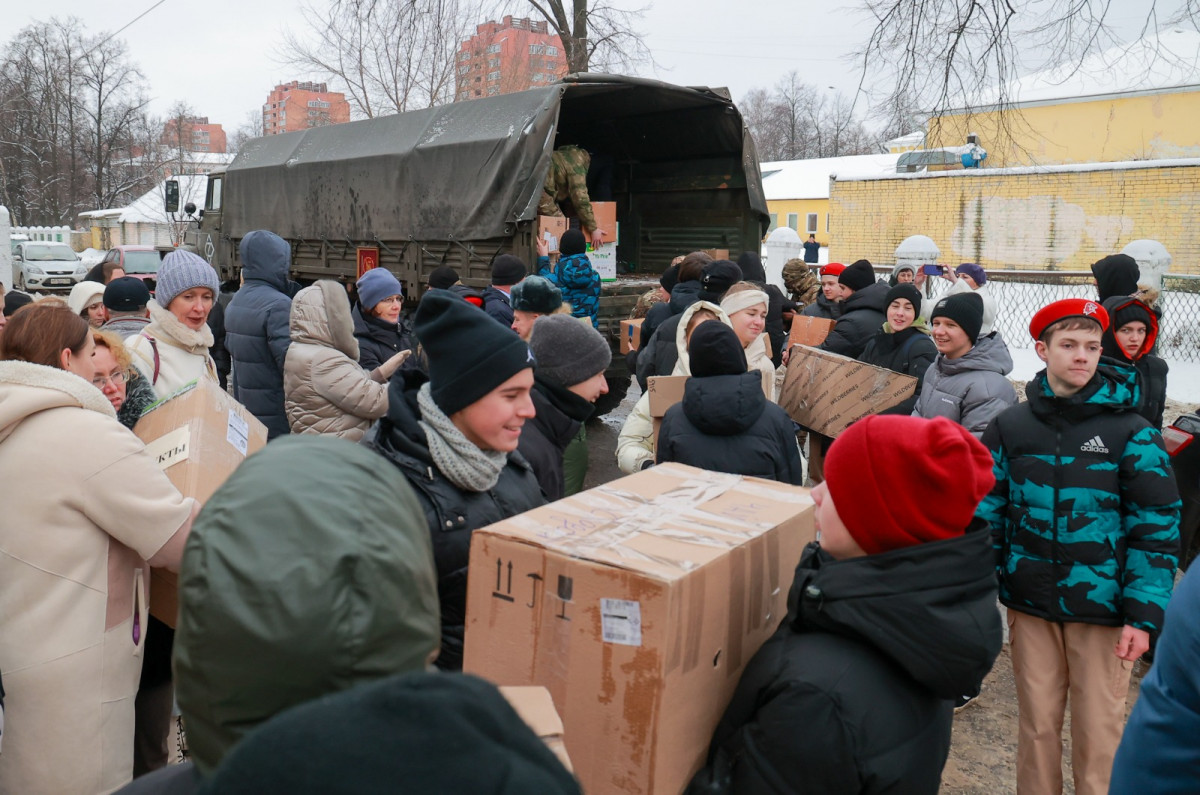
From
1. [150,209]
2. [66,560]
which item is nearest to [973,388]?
[66,560]

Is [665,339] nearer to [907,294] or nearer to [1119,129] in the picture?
[907,294]

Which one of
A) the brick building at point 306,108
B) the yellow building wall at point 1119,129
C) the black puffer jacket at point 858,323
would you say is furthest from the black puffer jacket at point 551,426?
the yellow building wall at point 1119,129

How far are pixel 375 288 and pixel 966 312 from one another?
3212 millimetres

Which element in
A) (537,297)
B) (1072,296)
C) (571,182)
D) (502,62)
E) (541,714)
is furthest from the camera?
(502,62)

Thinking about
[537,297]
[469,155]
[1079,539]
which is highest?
[469,155]

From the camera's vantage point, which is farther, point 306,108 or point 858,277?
point 306,108

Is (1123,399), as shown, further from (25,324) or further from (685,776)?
(25,324)

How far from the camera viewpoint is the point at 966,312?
13.4ft

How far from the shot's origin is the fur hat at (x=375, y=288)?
16.7 ft

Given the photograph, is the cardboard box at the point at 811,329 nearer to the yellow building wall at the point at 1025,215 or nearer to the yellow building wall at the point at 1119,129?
the yellow building wall at the point at 1025,215

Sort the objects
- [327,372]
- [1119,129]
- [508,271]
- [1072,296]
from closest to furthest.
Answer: [327,372] < [508,271] < [1072,296] < [1119,129]

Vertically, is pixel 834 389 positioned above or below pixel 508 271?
below

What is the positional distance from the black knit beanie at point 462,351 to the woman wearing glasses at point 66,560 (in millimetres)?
708

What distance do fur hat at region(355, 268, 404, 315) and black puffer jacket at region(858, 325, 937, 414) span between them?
2865 millimetres
